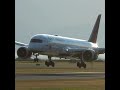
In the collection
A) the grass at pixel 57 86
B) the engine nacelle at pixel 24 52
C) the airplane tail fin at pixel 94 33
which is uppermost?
the airplane tail fin at pixel 94 33

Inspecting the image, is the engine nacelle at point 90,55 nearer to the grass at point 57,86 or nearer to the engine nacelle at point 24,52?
the engine nacelle at point 24,52

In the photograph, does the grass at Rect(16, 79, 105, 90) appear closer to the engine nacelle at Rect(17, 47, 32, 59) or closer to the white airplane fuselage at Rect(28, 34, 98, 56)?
the white airplane fuselage at Rect(28, 34, 98, 56)

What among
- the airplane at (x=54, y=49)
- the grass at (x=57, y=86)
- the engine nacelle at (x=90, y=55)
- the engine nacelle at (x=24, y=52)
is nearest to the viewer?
the grass at (x=57, y=86)

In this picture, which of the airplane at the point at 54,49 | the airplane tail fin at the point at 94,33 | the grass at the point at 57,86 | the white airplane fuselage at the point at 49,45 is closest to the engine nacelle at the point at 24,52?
the airplane at the point at 54,49

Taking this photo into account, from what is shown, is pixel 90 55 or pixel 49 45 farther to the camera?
pixel 49 45

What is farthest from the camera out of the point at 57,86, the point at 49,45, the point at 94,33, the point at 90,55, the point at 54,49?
the point at 94,33

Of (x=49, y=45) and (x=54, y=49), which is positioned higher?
(x=49, y=45)

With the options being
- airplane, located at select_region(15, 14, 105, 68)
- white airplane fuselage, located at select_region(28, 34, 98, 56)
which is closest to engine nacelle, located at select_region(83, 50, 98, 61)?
airplane, located at select_region(15, 14, 105, 68)

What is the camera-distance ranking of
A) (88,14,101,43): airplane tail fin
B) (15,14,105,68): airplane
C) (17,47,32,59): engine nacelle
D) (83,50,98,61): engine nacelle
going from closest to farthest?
(83,50,98,61): engine nacelle
(15,14,105,68): airplane
(17,47,32,59): engine nacelle
(88,14,101,43): airplane tail fin

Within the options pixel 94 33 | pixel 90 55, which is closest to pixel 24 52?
pixel 90 55

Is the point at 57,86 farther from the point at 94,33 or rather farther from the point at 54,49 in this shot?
the point at 94,33
